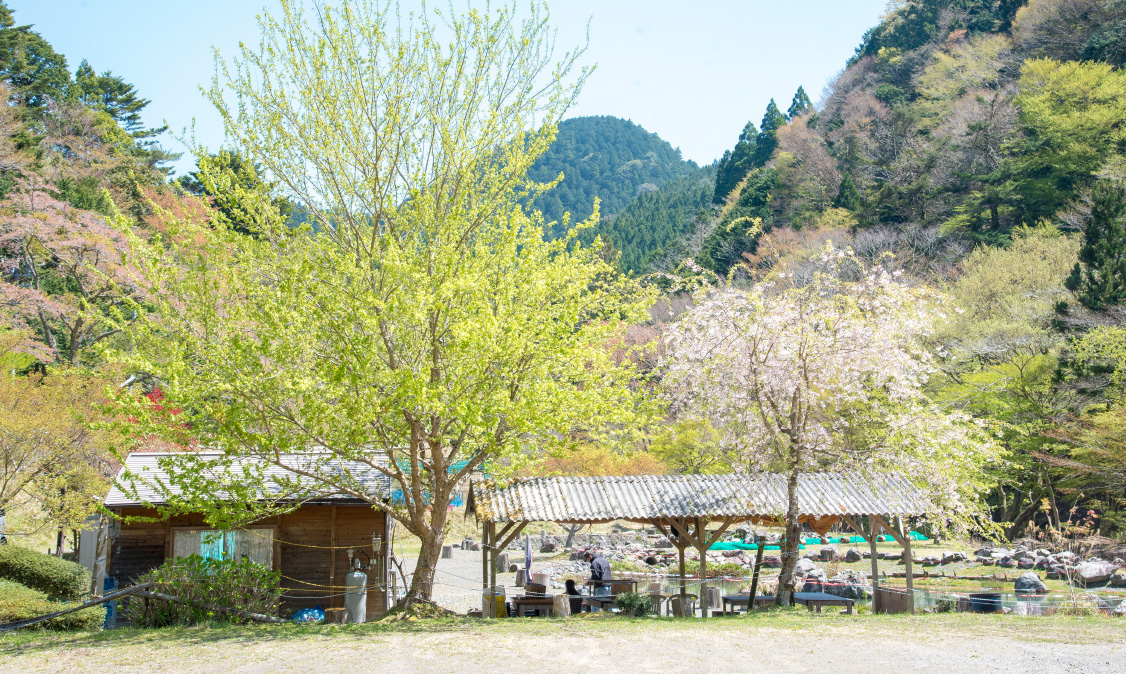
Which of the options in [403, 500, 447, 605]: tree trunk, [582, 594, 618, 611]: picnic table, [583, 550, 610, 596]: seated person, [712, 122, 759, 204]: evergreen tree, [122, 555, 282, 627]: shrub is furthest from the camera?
[712, 122, 759, 204]: evergreen tree

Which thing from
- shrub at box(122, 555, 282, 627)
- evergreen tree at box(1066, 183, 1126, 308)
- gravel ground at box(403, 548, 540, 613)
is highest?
evergreen tree at box(1066, 183, 1126, 308)

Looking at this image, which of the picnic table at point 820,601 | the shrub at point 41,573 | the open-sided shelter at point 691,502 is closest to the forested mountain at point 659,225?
the open-sided shelter at point 691,502

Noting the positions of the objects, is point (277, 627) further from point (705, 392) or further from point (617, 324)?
point (705, 392)

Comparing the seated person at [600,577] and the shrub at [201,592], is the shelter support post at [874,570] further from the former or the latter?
the shrub at [201,592]

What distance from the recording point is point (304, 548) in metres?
14.8

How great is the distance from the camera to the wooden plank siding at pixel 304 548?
14.1 metres

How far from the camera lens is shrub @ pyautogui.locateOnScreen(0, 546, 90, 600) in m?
15.4

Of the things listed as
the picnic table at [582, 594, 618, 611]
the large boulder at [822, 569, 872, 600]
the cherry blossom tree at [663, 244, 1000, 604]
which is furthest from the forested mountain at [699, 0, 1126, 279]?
the picnic table at [582, 594, 618, 611]

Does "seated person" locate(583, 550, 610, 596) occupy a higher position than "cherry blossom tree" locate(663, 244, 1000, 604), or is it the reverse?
"cherry blossom tree" locate(663, 244, 1000, 604)

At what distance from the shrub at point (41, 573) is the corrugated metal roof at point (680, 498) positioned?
925 centimetres

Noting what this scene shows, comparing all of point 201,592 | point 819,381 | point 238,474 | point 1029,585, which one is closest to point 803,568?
point 1029,585

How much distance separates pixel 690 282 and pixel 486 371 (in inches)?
223

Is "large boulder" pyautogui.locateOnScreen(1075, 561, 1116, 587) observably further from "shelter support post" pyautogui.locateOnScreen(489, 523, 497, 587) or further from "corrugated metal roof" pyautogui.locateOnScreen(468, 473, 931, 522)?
"shelter support post" pyautogui.locateOnScreen(489, 523, 497, 587)

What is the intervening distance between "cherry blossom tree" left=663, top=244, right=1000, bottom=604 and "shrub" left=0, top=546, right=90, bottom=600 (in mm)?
13742
